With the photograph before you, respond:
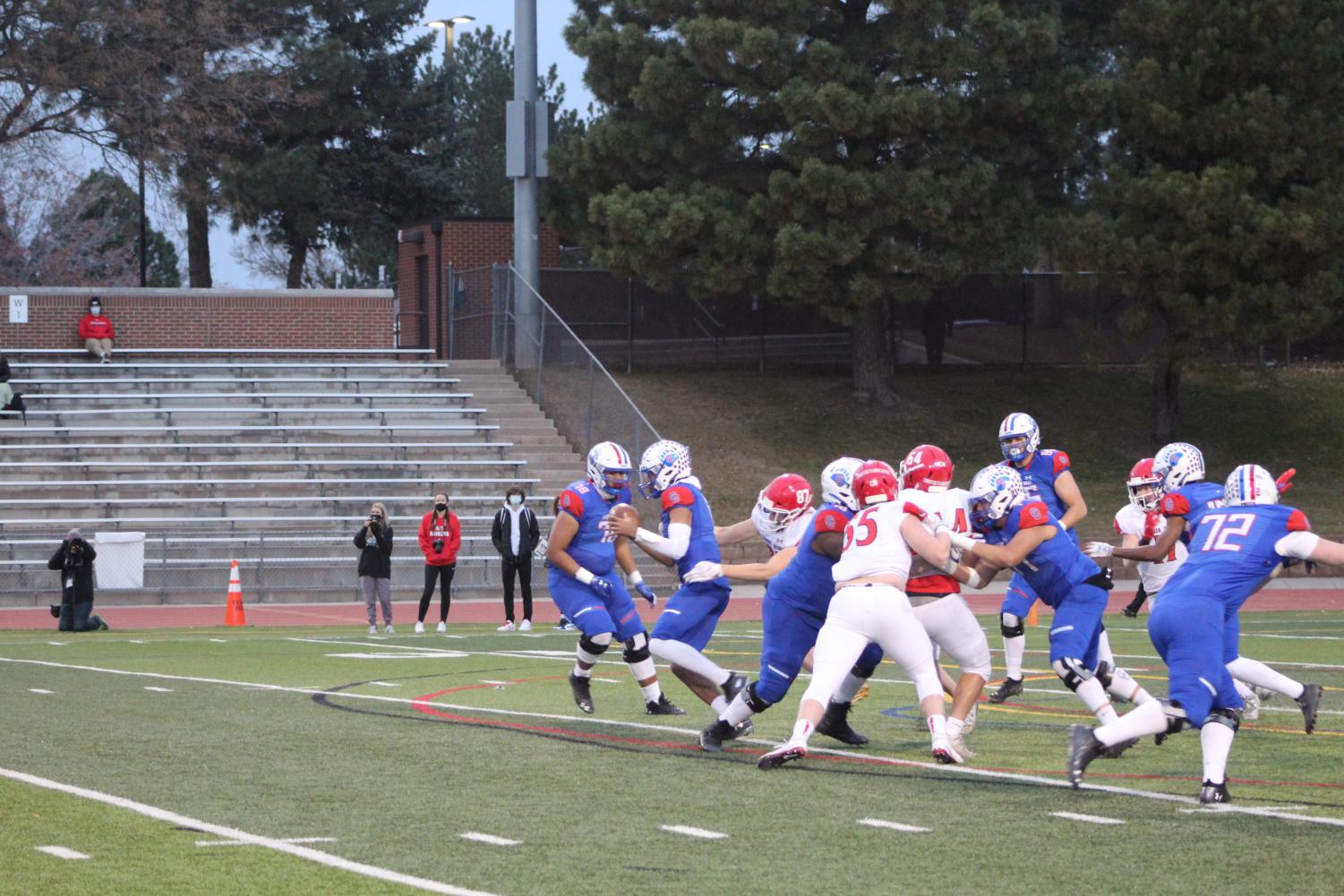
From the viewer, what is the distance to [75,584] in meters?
21.7

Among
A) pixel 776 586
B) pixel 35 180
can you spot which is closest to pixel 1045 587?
pixel 776 586

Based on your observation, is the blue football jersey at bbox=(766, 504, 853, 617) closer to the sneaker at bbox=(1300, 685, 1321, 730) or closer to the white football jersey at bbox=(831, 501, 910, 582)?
the white football jersey at bbox=(831, 501, 910, 582)

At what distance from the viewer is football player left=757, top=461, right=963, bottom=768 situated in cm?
907

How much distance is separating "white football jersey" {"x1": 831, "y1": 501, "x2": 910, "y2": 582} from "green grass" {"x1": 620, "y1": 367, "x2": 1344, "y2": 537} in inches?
854

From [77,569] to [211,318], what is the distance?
47.1ft

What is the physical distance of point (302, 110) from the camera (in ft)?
155

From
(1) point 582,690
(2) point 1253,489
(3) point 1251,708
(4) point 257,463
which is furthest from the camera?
(4) point 257,463

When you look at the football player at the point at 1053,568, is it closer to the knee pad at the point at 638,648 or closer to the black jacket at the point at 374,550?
the knee pad at the point at 638,648

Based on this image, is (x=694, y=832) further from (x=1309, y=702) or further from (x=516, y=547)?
(x=516, y=547)

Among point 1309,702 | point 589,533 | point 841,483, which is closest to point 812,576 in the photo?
point 841,483

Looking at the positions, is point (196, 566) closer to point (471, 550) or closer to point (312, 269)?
point (471, 550)

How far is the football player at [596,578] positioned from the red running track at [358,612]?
31.1 feet

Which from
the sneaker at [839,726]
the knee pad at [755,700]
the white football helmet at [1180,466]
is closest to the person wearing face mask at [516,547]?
the white football helmet at [1180,466]

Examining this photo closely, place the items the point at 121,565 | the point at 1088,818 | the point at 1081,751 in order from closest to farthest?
1. the point at 1088,818
2. the point at 1081,751
3. the point at 121,565
